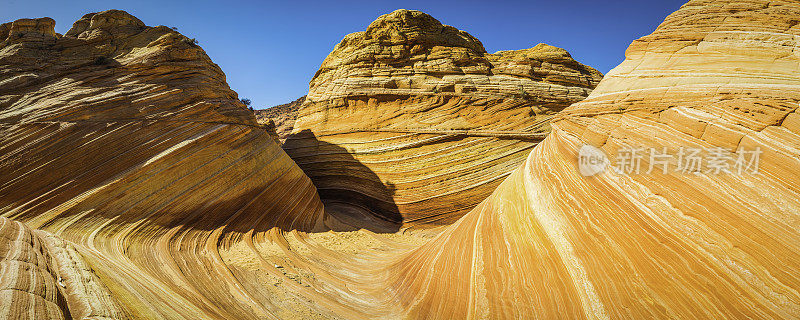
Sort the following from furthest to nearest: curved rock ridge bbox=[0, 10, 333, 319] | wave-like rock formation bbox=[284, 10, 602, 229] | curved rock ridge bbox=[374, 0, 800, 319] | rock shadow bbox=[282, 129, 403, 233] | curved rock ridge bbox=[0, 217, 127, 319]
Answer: rock shadow bbox=[282, 129, 403, 233]
wave-like rock formation bbox=[284, 10, 602, 229]
curved rock ridge bbox=[0, 10, 333, 319]
curved rock ridge bbox=[374, 0, 800, 319]
curved rock ridge bbox=[0, 217, 127, 319]

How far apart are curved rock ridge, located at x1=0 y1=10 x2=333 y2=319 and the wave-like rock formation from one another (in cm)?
273

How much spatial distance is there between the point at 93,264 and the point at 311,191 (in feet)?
20.9

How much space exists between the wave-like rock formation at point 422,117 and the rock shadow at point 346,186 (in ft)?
0.13

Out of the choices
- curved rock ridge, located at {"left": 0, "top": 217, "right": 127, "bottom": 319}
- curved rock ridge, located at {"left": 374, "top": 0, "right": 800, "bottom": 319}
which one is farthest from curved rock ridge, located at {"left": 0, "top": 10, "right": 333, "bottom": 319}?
curved rock ridge, located at {"left": 374, "top": 0, "right": 800, "bottom": 319}

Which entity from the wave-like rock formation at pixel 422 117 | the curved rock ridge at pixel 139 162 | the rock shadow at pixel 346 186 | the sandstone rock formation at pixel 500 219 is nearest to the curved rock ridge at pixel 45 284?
the sandstone rock formation at pixel 500 219

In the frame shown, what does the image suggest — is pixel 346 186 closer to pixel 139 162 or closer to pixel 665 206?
pixel 139 162

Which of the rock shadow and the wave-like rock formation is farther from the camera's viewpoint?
the rock shadow

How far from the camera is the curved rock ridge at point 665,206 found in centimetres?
247

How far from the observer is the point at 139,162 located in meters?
6.18

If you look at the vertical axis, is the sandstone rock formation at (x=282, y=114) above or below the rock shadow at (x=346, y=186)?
above

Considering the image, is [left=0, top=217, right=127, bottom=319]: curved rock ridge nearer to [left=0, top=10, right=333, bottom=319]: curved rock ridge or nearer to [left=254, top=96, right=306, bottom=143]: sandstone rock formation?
[left=0, top=10, right=333, bottom=319]: curved rock ridge

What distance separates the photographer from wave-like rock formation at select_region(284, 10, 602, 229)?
10062 millimetres

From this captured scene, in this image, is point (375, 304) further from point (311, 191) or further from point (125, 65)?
point (125, 65)

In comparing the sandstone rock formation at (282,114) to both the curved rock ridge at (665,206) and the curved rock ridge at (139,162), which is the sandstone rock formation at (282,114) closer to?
the curved rock ridge at (139,162)
